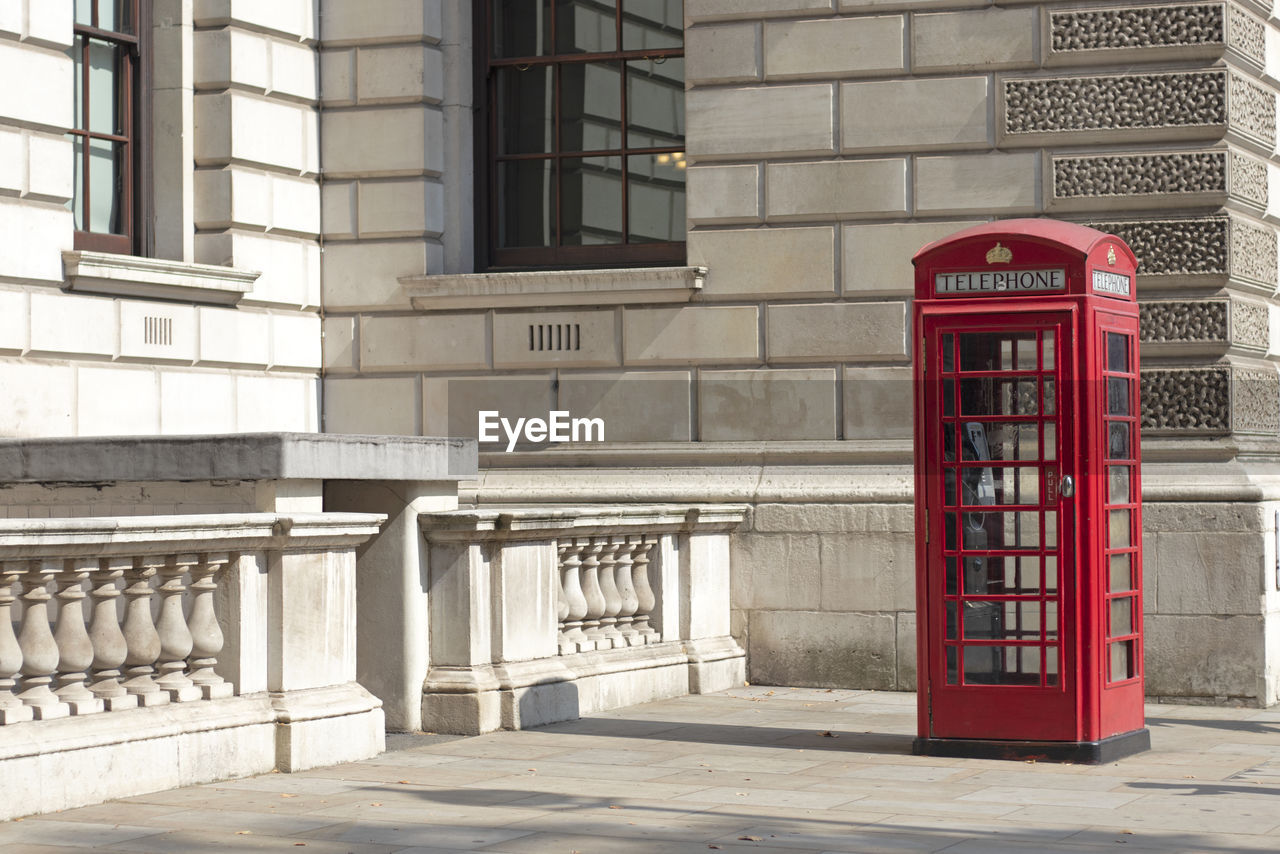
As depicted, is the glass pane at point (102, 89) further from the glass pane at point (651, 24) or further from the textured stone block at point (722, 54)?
the textured stone block at point (722, 54)

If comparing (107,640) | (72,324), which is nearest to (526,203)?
(72,324)

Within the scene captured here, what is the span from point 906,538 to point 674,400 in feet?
6.44

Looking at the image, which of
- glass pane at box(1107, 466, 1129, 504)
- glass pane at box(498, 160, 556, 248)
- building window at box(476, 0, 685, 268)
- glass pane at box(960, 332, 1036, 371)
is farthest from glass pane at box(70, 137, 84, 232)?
glass pane at box(1107, 466, 1129, 504)

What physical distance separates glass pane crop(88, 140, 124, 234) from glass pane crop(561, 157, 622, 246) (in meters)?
3.26

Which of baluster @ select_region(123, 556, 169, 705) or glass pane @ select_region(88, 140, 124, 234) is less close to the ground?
glass pane @ select_region(88, 140, 124, 234)

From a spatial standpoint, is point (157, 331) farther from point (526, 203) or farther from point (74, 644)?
point (74, 644)

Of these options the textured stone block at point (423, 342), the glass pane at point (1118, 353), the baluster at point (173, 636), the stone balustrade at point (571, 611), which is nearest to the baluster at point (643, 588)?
the stone balustrade at point (571, 611)

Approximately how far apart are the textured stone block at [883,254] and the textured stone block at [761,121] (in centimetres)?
67

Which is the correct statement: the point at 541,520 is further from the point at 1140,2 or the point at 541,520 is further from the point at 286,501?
the point at 1140,2

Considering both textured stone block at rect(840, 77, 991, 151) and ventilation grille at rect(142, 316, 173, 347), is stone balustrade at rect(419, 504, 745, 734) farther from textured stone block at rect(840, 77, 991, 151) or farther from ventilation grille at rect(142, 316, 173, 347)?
ventilation grille at rect(142, 316, 173, 347)

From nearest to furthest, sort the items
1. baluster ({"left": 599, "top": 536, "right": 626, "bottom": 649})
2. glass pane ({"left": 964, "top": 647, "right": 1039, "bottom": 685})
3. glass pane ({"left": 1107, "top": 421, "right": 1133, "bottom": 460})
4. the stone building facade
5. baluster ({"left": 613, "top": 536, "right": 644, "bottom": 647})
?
1. glass pane ({"left": 964, "top": 647, "right": 1039, "bottom": 685})
2. glass pane ({"left": 1107, "top": 421, "right": 1133, "bottom": 460})
3. baluster ({"left": 599, "top": 536, "right": 626, "bottom": 649})
4. baluster ({"left": 613, "top": 536, "right": 644, "bottom": 647})
5. the stone building facade

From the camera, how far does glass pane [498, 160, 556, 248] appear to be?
14180 millimetres

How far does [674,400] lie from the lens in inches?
518

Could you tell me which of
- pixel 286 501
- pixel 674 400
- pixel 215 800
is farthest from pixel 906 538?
pixel 215 800
